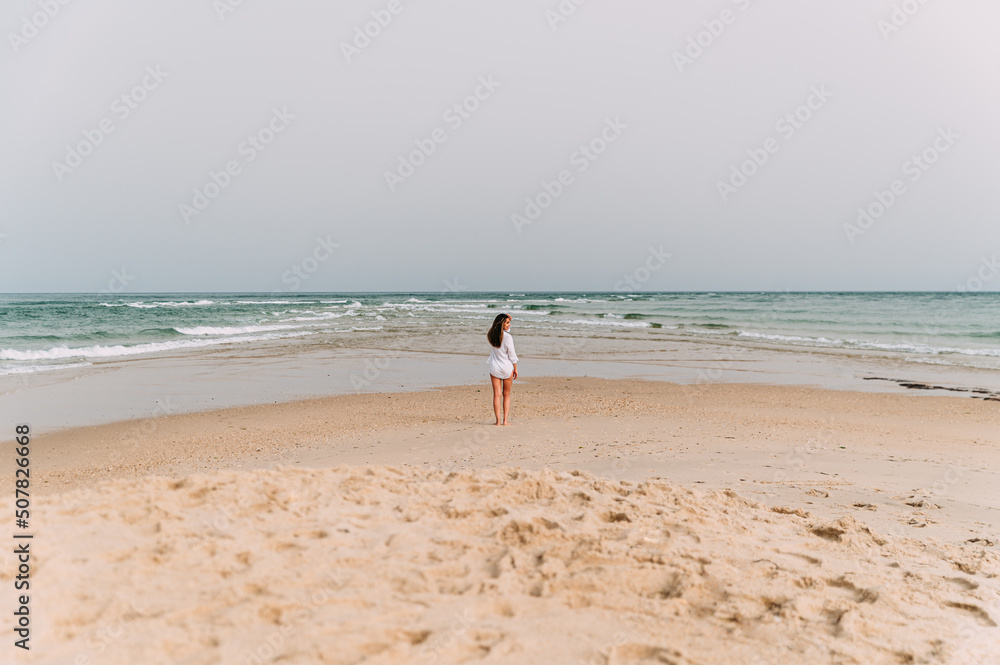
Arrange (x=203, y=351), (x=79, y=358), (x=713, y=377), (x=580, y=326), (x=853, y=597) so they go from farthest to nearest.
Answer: (x=580, y=326) < (x=203, y=351) < (x=79, y=358) < (x=713, y=377) < (x=853, y=597)

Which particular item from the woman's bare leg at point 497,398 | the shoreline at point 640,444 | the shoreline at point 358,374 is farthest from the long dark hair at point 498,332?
the shoreline at point 358,374

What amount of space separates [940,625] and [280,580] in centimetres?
363

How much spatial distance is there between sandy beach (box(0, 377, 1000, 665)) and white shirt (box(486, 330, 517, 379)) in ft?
6.91

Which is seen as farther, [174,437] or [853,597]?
[174,437]

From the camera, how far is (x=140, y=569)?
3346mm

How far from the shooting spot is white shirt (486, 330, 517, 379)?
360 inches

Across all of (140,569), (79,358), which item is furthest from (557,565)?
(79,358)

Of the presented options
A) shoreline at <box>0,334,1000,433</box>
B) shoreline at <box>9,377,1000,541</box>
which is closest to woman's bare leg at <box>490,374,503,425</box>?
shoreline at <box>9,377,1000,541</box>

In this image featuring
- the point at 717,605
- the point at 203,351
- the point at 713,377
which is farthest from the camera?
the point at 203,351

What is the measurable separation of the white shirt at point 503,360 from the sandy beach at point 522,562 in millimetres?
2107

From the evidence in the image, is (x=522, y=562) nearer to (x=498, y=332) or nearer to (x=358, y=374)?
(x=498, y=332)

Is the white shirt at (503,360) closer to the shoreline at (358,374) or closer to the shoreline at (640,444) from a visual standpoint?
the shoreline at (640,444)

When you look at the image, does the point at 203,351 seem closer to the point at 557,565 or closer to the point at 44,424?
the point at 44,424

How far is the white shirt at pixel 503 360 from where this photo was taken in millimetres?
9148
